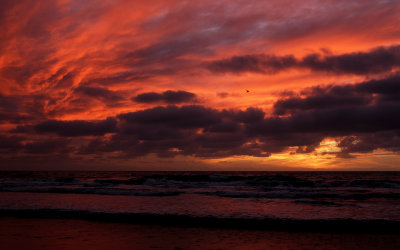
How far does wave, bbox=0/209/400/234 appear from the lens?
476 inches

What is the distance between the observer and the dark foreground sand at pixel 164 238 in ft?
31.1

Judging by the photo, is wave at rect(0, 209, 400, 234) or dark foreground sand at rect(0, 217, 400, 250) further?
wave at rect(0, 209, 400, 234)

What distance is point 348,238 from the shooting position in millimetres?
10625

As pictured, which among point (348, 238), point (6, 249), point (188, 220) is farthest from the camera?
point (188, 220)

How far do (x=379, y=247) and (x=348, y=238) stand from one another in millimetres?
1141

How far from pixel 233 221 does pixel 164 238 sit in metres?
3.89

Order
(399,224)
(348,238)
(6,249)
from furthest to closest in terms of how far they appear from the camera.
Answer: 1. (399,224)
2. (348,238)
3. (6,249)

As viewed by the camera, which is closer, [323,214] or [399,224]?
[399,224]

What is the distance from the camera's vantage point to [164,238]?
10.4 m

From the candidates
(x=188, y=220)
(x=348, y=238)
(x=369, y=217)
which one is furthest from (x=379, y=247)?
(x=188, y=220)

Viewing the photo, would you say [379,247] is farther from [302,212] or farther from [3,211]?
[3,211]

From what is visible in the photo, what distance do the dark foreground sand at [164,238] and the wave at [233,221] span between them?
2.51ft

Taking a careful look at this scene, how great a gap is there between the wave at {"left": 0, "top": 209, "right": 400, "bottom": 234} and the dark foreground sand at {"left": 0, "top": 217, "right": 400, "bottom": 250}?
2.51 feet

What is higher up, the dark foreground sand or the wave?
the dark foreground sand
